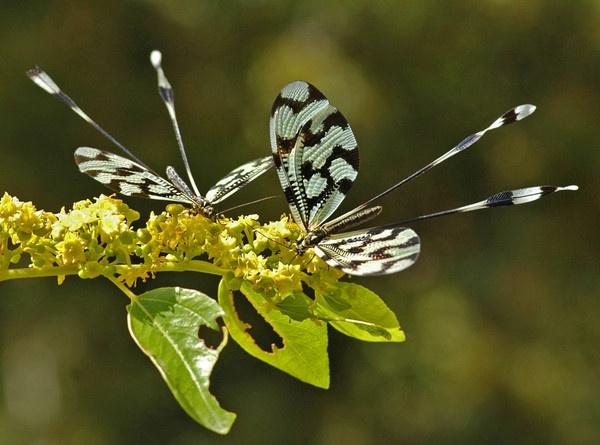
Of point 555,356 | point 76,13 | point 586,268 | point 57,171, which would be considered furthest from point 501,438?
point 76,13

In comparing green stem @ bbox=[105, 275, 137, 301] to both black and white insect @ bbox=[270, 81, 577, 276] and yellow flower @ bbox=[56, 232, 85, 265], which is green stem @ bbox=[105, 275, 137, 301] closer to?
yellow flower @ bbox=[56, 232, 85, 265]

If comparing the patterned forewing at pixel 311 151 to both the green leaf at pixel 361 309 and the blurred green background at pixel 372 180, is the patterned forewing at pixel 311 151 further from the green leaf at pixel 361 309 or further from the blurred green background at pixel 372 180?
the blurred green background at pixel 372 180

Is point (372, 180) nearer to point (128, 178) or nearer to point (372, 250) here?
point (128, 178)

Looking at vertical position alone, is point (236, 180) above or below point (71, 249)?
above

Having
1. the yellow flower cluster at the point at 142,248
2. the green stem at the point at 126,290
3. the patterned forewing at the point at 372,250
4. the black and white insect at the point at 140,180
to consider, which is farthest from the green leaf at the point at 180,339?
the black and white insect at the point at 140,180

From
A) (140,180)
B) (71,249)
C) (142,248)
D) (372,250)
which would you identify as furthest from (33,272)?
(372,250)
